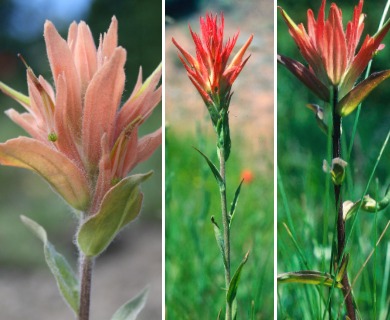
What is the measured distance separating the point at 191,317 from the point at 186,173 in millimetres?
246

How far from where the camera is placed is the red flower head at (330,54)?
2.70 ft

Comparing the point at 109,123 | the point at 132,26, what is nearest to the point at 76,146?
the point at 109,123

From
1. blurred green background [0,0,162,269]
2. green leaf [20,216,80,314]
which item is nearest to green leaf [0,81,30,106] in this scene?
green leaf [20,216,80,314]

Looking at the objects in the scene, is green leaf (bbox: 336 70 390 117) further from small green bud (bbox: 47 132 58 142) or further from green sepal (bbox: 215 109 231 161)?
small green bud (bbox: 47 132 58 142)

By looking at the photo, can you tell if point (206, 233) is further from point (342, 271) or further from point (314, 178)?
point (342, 271)

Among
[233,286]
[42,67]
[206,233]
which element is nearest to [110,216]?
[233,286]

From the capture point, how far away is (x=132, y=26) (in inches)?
59.8

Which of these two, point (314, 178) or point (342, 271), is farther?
point (314, 178)

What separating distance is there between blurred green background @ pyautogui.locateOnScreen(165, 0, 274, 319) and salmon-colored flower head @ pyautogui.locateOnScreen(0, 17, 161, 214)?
29cm

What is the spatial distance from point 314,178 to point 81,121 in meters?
0.52

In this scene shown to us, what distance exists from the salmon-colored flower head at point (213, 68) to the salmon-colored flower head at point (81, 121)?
8 centimetres

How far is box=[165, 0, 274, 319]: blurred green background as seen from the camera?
1067 millimetres

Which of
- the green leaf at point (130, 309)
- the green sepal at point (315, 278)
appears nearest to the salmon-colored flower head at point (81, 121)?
the green leaf at point (130, 309)

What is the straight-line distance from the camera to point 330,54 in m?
0.82
